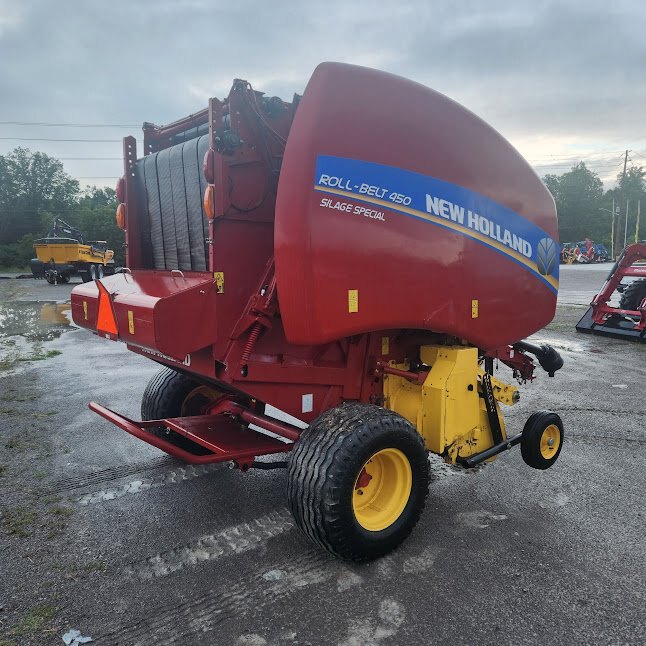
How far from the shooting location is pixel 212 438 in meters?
3.39

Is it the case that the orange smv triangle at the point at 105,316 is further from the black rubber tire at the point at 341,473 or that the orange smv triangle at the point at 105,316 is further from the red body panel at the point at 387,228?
the black rubber tire at the point at 341,473

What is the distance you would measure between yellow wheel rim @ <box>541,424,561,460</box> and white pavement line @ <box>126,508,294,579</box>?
1874 mm

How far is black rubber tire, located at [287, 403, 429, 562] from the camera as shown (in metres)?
2.73

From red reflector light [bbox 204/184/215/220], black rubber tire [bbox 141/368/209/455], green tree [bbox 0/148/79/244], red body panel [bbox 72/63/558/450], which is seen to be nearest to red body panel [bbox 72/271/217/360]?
red body panel [bbox 72/63/558/450]

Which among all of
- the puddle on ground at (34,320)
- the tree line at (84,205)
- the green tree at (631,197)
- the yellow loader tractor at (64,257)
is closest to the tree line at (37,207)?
the tree line at (84,205)

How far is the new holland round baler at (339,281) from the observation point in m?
2.77

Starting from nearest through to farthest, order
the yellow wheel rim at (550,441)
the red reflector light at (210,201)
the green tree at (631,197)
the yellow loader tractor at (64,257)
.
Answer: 1. the red reflector light at (210,201)
2. the yellow wheel rim at (550,441)
3. the yellow loader tractor at (64,257)
4. the green tree at (631,197)

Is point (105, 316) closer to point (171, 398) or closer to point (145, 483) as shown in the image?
point (171, 398)

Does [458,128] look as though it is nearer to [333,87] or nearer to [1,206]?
[333,87]

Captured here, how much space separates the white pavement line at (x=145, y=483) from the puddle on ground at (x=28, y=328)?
4.84 metres

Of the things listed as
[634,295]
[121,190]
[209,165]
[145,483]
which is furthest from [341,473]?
[634,295]

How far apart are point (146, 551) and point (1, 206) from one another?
60.5 m

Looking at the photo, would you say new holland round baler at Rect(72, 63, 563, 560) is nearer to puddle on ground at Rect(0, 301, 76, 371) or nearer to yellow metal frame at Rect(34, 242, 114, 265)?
puddle on ground at Rect(0, 301, 76, 371)

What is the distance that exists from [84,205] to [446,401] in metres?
61.3
